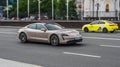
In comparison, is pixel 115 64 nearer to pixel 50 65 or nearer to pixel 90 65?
pixel 90 65

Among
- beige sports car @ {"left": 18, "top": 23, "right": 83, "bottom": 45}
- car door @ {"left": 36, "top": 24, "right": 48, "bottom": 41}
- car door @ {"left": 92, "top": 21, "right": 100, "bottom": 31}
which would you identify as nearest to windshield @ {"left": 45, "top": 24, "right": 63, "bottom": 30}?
beige sports car @ {"left": 18, "top": 23, "right": 83, "bottom": 45}

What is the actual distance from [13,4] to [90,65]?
105 metres

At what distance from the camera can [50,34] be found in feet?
64.3

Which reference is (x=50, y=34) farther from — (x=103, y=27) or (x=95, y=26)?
(x=95, y=26)

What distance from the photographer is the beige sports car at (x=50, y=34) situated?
19000 millimetres

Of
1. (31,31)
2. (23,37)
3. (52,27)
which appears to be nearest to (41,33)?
(52,27)

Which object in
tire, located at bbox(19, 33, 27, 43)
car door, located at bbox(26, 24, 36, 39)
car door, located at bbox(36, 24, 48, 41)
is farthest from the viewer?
tire, located at bbox(19, 33, 27, 43)

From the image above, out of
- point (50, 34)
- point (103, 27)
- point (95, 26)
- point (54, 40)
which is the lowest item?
point (54, 40)

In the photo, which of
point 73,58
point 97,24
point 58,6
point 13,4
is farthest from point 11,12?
point 73,58

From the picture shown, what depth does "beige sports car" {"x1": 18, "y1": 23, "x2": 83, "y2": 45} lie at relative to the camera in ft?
62.3

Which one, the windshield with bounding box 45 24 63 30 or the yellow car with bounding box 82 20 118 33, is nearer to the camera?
the windshield with bounding box 45 24 63 30

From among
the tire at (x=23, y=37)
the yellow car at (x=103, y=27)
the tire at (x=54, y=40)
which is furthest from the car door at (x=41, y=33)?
the yellow car at (x=103, y=27)

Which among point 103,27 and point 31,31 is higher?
point 103,27

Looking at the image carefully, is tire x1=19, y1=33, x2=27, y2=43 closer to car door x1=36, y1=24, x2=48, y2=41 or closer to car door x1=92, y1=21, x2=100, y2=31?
car door x1=36, y1=24, x2=48, y2=41
